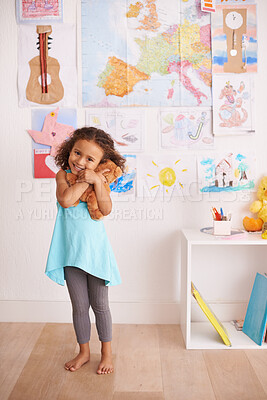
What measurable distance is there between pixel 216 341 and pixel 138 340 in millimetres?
375

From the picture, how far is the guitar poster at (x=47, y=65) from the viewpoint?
6.90 feet

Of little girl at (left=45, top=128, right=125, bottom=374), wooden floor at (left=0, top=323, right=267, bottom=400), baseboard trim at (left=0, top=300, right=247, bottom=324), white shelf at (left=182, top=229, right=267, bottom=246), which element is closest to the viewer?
wooden floor at (left=0, top=323, right=267, bottom=400)

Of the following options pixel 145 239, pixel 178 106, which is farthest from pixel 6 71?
pixel 145 239

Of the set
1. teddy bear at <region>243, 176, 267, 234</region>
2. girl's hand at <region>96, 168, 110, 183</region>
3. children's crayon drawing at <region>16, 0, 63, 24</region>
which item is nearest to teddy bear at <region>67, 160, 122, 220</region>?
girl's hand at <region>96, 168, 110, 183</region>

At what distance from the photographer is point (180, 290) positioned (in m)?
2.18

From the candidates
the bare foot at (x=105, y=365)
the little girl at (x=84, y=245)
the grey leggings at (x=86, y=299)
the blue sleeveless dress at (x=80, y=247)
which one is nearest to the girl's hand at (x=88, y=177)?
the little girl at (x=84, y=245)

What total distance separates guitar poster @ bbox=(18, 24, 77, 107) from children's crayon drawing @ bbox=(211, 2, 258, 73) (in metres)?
0.74

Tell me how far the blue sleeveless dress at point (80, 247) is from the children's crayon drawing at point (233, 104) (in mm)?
881

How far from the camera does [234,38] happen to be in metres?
2.07

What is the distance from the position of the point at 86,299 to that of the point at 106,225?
21.8 inches

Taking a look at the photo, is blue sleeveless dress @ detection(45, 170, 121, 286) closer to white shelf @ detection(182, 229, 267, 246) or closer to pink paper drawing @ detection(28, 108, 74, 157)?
white shelf @ detection(182, 229, 267, 246)

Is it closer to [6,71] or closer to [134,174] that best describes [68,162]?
[134,174]

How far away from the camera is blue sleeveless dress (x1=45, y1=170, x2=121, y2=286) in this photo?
63.8 inches

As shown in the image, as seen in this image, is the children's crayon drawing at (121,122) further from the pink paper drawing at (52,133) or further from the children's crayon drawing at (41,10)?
the children's crayon drawing at (41,10)
